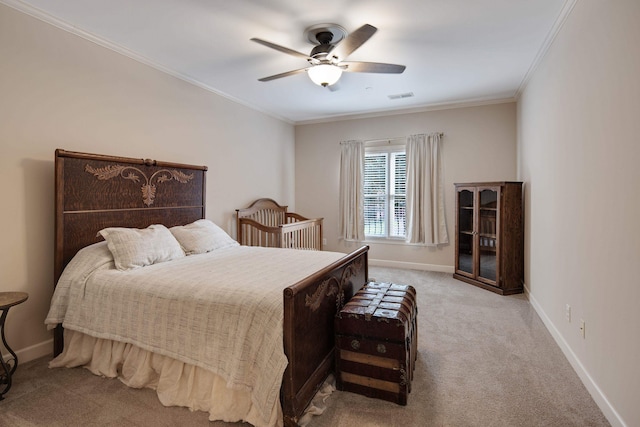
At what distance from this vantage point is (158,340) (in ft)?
6.53

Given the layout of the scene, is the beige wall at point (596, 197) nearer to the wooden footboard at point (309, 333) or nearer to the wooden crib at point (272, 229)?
the wooden footboard at point (309, 333)

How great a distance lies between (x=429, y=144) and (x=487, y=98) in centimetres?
100

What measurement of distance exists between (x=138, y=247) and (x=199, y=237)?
28.0 inches

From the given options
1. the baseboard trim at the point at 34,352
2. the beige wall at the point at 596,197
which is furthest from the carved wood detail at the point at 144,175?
the beige wall at the point at 596,197

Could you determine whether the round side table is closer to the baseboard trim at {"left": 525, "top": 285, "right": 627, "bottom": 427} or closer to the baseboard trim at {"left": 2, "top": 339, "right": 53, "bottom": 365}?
the baseboard trim at {"left": 2, "top": 339, "right": 53, "bottom": 365}

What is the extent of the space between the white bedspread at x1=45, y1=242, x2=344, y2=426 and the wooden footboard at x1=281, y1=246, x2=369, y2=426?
69mm

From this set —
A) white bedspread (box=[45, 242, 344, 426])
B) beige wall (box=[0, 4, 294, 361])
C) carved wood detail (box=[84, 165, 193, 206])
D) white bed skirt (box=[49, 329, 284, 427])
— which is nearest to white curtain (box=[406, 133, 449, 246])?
white bedspread (box=[45, 242, 344, 426])

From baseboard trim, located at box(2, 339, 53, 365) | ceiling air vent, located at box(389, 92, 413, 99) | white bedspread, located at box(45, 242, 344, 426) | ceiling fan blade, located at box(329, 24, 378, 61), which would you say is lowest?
baseboard trim, located at box(2, 339, 53, 365)

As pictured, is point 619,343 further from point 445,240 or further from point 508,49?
point 445,240

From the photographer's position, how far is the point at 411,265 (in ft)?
17.7

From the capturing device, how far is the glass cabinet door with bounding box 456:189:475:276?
451cm

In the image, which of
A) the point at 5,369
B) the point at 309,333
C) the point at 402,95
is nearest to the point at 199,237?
the point at 5,369

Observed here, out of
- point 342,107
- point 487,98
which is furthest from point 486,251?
point 342,107

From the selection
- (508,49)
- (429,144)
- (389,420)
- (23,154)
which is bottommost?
(389,420)
